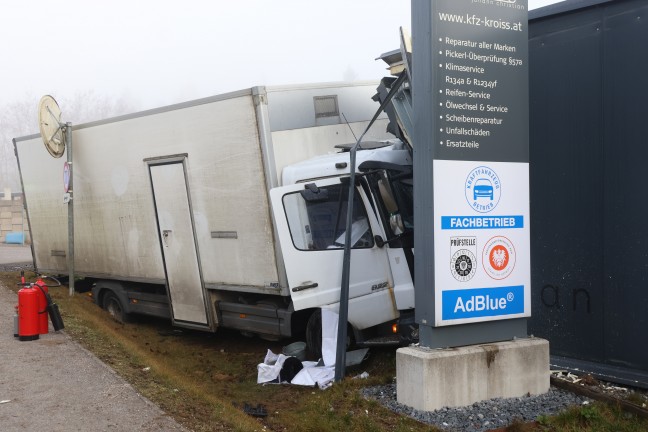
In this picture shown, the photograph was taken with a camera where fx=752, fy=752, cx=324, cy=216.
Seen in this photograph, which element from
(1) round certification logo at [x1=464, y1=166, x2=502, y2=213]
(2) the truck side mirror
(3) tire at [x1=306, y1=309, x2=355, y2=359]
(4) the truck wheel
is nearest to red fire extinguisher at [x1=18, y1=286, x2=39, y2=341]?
(4) the truck wheel

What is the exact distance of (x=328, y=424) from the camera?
5941 millimetres

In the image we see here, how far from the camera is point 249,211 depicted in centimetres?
902

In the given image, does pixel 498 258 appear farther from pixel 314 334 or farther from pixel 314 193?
pixel 314 334

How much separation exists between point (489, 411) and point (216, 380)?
358cm

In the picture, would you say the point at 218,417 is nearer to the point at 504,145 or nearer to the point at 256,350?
the point at 504,145

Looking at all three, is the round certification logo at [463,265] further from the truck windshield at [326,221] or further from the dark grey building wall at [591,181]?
the truck windshield at [326,221]

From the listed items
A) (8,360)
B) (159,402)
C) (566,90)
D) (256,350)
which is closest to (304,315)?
(256,350)

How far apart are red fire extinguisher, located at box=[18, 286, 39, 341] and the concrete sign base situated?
4919 mm

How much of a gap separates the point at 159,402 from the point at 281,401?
1.37 meters

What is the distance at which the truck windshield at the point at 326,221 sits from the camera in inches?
324

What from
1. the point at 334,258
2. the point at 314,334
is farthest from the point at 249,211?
the point at 314,334

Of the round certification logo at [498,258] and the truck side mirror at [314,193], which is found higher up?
the truck side mirror at [314,193]

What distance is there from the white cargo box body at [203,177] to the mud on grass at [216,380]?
99cm

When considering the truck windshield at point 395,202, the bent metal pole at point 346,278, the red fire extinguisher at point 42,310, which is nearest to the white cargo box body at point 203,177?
the bent metal pole at point 346,278
